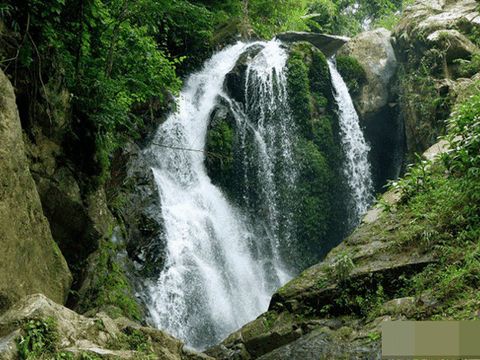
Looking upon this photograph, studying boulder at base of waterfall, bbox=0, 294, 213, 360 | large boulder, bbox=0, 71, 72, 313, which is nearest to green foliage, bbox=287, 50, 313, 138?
large boulder, bbox=0, 71, 72, 313

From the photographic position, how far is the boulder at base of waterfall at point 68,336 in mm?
2783

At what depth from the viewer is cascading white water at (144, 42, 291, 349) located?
333 inches

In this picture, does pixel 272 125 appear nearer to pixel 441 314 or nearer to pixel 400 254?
pixel 400 254

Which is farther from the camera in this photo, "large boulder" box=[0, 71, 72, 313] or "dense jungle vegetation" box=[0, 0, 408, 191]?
"dense jungle vegetation" box=[0, 0, 408, 191]

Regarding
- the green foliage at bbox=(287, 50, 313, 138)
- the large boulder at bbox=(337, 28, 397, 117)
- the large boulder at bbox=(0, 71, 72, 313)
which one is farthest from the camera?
the large boulder at bbox=(337, 28, 397, 117)

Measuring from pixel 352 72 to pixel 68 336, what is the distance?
15123mm

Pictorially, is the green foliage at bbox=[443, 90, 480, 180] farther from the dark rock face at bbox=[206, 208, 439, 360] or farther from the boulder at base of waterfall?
the boulder at base of waterfall

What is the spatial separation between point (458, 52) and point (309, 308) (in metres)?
11.4

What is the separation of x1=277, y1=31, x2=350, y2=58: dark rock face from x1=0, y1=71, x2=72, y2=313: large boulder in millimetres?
12583

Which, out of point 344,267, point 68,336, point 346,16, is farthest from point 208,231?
point 346,16

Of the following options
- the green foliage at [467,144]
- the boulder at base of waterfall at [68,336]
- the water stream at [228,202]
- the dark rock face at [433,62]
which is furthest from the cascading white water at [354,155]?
the boulder at base of waterfall at [68,336]

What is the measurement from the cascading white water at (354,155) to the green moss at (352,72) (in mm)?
583

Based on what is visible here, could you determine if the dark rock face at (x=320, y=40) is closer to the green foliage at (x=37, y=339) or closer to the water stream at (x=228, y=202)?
the water stream at (x=228, y=202)

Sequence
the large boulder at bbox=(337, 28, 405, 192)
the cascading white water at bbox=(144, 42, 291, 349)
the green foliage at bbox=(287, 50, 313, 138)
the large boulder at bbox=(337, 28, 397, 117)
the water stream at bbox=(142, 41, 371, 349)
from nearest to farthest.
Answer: the cascading white water at bbox=(144, 42, 291, 349) → the water stream at bbox=(142, 41, 371, 349) → the green foliage at bbox=(287, 50, 313, 138) → the large boulder at bbox=(337, 28, 405, 192) → the large boulder at bbox=(337, 28, 397, 117)
